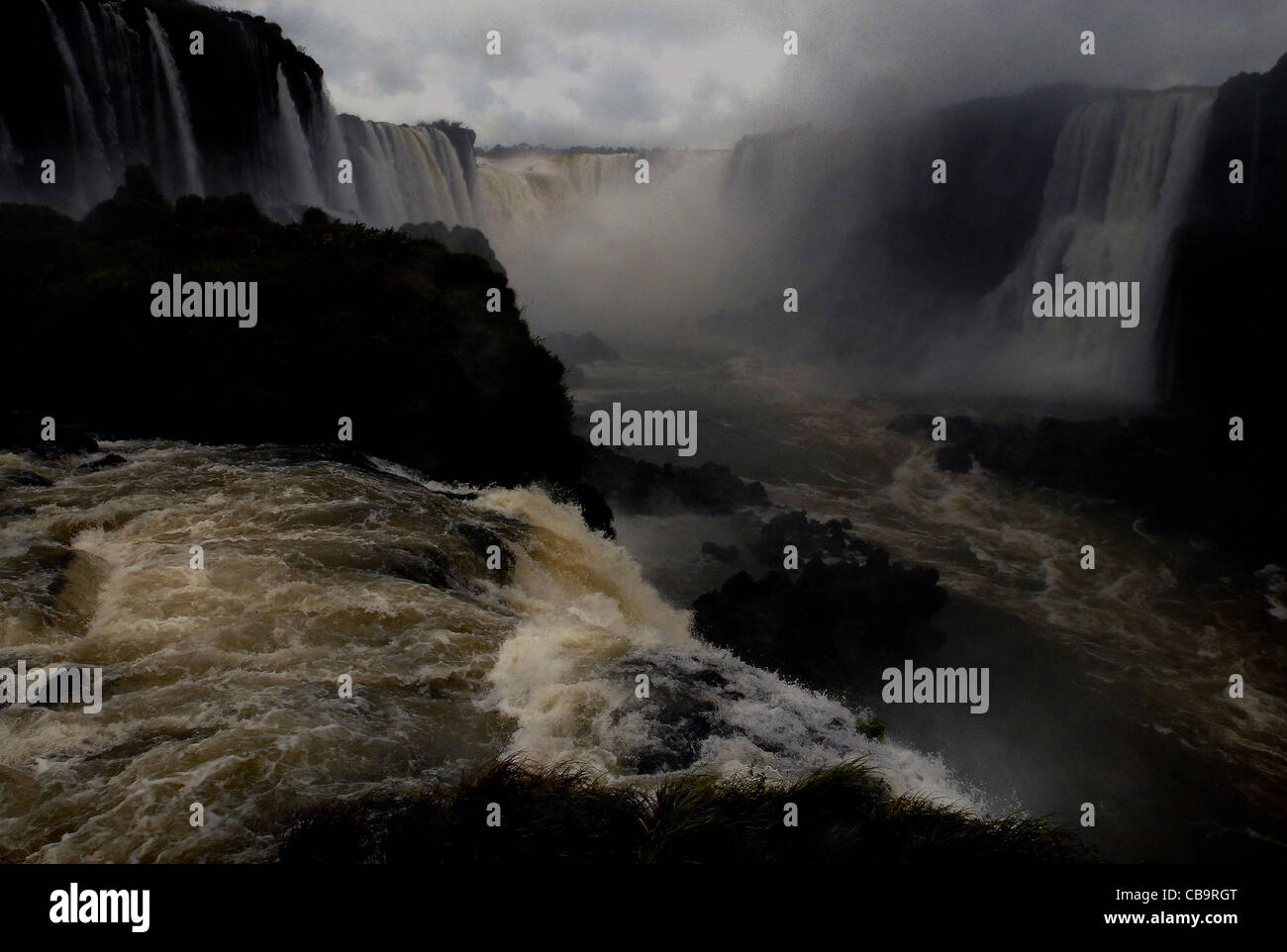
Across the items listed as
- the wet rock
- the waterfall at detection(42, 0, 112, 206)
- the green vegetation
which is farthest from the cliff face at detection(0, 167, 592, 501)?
the waterfall at detection(42, 0, 112, 206)

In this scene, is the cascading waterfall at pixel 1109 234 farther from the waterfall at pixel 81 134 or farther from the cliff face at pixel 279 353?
the waterfall at pixel 81 134

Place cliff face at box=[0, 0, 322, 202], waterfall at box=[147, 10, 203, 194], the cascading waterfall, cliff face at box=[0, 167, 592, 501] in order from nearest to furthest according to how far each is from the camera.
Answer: cliff face at box=[0, 167, 592, 501]
cliff face at box=[0, 0, 322, 202]
waterfall at box=[147, 10, 203, 194]
the cascading waterfall

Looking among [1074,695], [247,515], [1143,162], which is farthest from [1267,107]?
[247,515]

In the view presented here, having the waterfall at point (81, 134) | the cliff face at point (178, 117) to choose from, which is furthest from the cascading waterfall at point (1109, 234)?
the waterfall at point (81, 134)

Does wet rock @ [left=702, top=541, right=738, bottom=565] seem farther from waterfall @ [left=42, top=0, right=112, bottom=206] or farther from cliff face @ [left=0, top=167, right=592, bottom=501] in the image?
waterfall @ [left=42, top=0, right=112, bottom=206]

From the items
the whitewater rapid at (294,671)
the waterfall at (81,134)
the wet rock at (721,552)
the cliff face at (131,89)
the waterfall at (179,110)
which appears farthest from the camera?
the waterfall at (179,110)

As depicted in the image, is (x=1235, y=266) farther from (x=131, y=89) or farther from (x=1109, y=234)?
(x=131, y=89)
